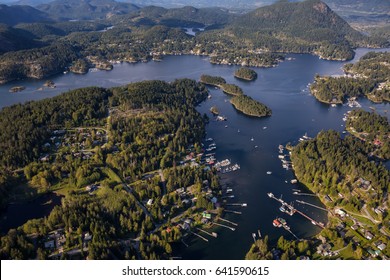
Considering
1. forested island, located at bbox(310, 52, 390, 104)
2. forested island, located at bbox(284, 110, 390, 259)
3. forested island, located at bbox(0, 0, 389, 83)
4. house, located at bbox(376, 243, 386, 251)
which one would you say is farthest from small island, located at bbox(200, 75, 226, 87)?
house, located at bbox(376, 243, 386, 251)

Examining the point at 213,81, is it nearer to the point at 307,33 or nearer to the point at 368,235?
the point at 368,235

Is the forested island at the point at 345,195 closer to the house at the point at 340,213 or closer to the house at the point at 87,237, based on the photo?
the house at the point at 340,213

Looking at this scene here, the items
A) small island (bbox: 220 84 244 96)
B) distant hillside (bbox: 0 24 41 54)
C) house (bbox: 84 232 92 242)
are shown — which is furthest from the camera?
distant hillside (bbox: 0 24 41 54)

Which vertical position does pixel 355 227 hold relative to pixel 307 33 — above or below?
below

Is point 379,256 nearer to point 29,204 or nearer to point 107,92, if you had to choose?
point 29,204

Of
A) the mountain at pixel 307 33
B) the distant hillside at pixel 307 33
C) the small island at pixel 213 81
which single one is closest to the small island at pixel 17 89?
the small island at pixel 213 81

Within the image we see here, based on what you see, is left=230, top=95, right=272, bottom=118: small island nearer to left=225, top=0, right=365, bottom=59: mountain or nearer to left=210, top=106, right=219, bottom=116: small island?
left=210, top=106, right=219, bottom=116: small island

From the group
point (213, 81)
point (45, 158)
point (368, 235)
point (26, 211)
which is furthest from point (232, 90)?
point (26, 211)
